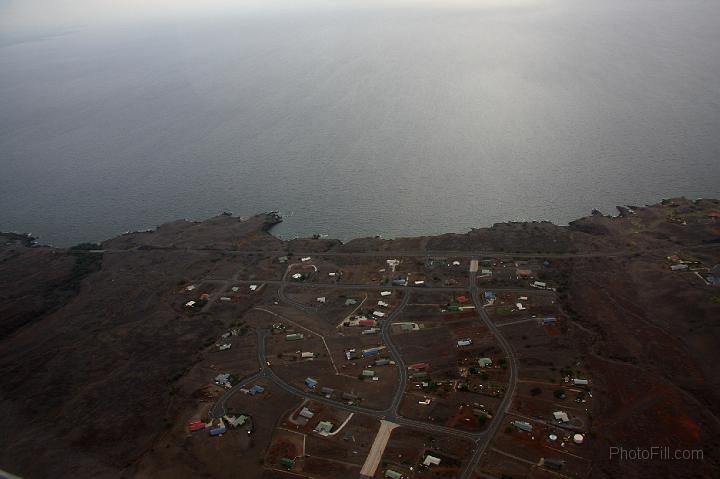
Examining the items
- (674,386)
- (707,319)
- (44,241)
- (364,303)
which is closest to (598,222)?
(707,319)

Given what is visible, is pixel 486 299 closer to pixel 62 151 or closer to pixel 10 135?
pixel 62 151

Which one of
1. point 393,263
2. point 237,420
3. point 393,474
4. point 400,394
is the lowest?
point 393,263

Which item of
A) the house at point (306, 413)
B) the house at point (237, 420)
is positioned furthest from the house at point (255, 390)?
the house at point (306, 413)

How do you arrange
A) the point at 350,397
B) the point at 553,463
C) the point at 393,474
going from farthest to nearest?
the point at 350,397 → the point at 393,474 → the point at 553,463

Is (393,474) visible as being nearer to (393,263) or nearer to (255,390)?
(255,390)

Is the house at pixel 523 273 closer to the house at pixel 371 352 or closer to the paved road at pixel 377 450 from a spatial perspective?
the house at pixel 371 352

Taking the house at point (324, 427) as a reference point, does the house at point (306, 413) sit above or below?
below

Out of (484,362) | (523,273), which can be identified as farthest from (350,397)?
(523,273)
